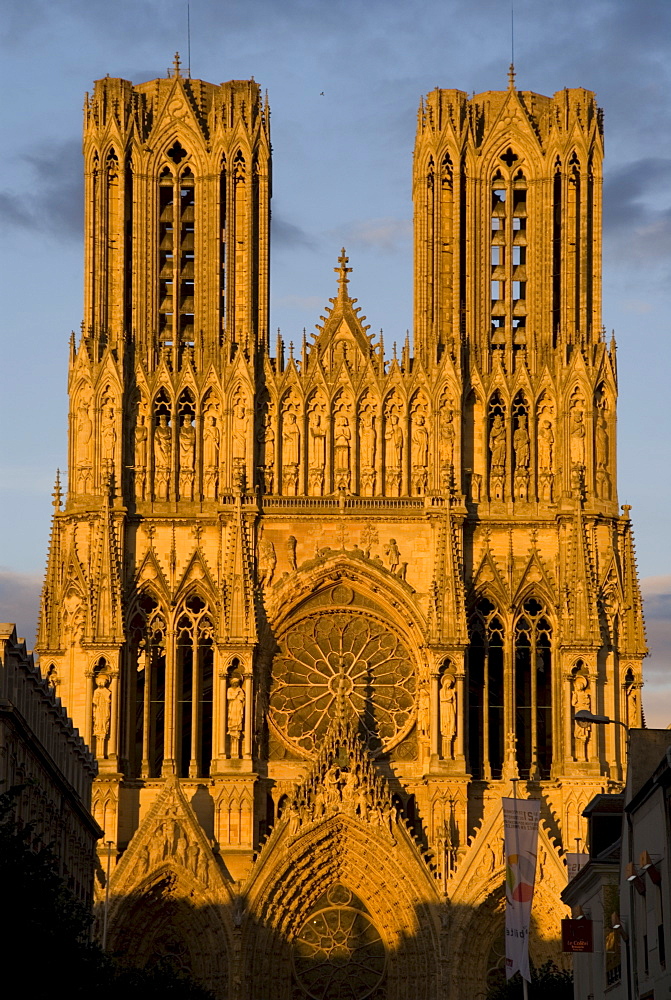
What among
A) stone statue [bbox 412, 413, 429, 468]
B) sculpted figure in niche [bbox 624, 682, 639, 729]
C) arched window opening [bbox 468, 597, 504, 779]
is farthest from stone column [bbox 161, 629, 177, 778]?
sculpted figure in niche [bbox 624, 682, 639, 729]

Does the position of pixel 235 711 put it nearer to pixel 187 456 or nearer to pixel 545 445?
pixel 187 456

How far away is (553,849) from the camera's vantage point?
8056 centimetres

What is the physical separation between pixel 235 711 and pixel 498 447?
11.5 m

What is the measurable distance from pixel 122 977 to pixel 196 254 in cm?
2940

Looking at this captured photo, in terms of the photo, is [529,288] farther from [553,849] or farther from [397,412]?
[553,849]

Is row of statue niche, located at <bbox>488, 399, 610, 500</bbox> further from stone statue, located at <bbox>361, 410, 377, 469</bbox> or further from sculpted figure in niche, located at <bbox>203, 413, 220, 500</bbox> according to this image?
sculpted figure in niche, located at <bbox>203, 413, 220, 500</bbox>

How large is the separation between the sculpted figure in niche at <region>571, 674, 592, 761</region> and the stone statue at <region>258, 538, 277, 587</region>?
9637 millimetres

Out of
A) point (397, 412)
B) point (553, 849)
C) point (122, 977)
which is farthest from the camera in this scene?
point (397, 412)

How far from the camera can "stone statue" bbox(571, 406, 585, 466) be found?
85062 mm

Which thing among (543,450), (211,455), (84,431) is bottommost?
(211,455)

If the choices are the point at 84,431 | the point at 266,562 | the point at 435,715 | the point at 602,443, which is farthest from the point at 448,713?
the point at 84,431

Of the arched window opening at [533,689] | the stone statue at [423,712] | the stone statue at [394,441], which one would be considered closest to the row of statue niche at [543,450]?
the stone statue at [394,441]

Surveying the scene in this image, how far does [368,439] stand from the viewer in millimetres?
85750

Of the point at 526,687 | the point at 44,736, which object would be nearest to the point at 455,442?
the point at 526,687
